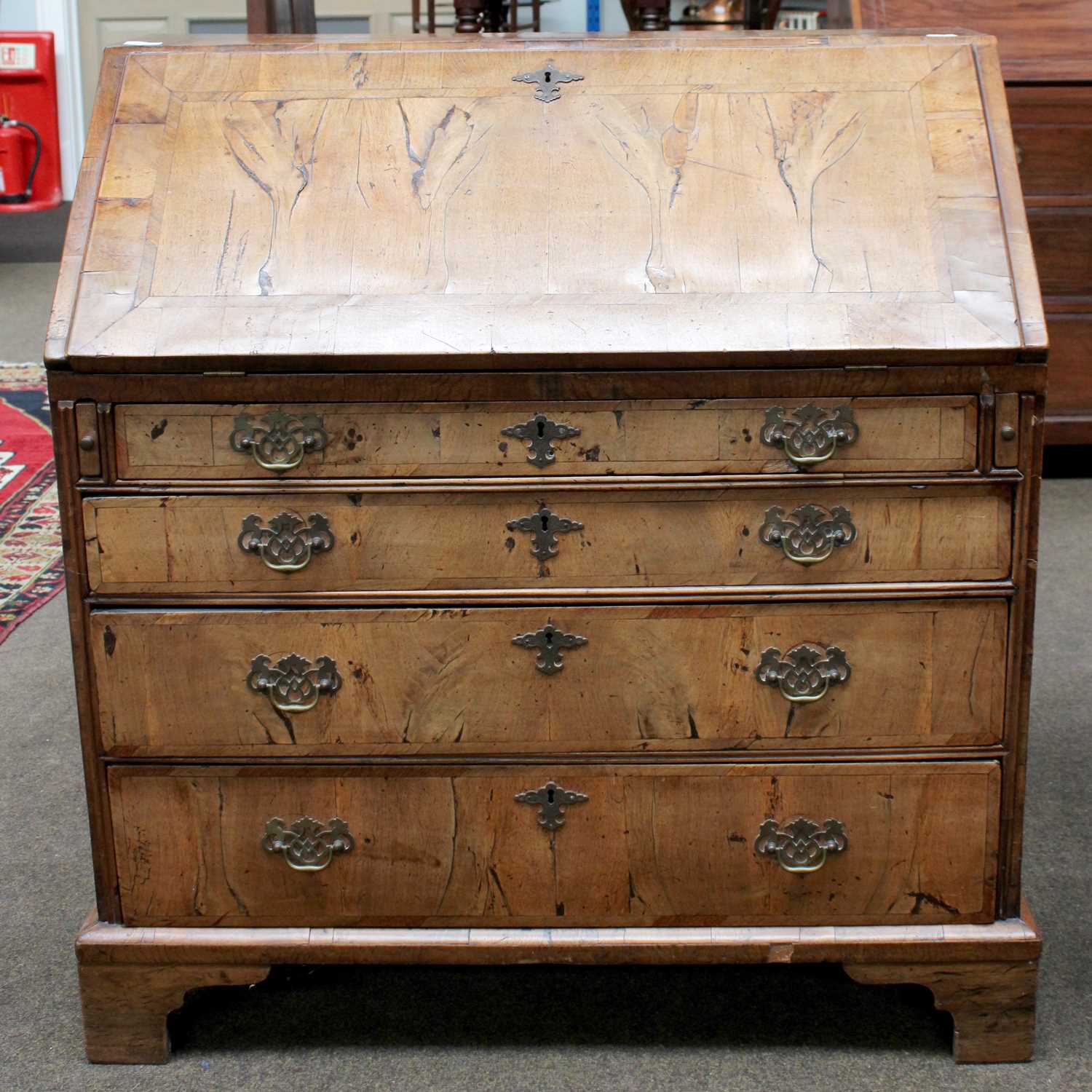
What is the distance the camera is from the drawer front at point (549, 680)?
1.90 meters

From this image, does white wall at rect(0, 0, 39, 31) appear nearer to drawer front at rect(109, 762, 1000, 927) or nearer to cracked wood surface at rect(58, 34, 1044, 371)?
cracked wood surface at rect(58, 34, 1044, 371)

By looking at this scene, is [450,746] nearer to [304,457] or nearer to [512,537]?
[512,537]

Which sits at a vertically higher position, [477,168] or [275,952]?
[477,168]

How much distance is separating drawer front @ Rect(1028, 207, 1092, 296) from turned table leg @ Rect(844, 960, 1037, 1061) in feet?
9.15

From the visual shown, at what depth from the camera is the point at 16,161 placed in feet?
27.3

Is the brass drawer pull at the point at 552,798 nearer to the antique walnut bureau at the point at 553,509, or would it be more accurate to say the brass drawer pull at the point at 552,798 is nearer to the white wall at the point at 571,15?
the antique walnut bureau at the point at 553,509

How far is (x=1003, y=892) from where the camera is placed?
78.2 inches

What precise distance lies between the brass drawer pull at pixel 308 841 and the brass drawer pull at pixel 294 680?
16 centimetres

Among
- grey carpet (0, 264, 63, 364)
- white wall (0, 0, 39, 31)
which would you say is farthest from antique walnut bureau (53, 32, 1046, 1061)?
white wall (0, 0, 39, 31)

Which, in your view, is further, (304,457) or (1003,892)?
(1003,892)

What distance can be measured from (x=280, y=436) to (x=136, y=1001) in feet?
2.67

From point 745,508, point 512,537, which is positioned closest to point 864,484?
point 745,508

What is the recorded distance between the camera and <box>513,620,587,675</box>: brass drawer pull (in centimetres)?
191

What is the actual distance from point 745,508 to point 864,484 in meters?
0.15
